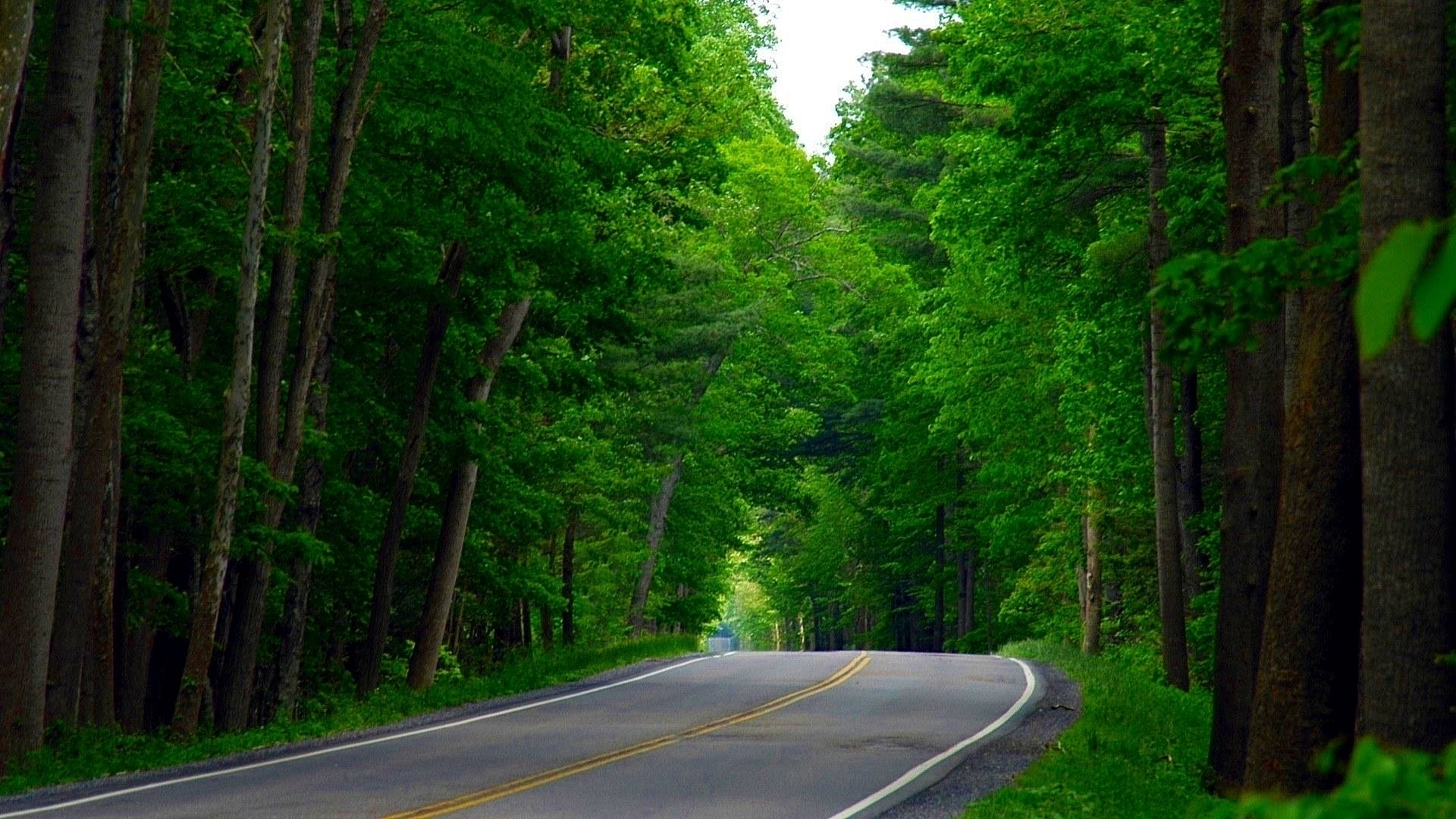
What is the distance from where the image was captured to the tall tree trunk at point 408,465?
24.5 m

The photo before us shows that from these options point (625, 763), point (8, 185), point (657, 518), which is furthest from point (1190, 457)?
point (657, 518)

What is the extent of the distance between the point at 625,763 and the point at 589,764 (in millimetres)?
352

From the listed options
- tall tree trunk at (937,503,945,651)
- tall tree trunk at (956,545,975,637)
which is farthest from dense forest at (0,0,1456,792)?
tall tree trunk at (937,503,945,651)

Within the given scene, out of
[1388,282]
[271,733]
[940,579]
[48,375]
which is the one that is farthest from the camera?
[940,579]

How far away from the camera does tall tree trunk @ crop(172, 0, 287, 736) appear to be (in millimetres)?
18484

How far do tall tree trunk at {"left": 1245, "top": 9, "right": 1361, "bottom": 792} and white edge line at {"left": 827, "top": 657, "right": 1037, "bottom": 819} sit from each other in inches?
123

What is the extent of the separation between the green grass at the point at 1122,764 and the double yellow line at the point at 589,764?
394cm

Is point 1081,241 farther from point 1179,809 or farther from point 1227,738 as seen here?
point 1179,809

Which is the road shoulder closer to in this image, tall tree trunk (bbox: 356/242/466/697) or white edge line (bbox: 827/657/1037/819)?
white edge line (bbox: 827/657/1037/819)

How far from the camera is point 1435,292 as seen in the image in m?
1.73

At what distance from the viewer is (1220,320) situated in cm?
806

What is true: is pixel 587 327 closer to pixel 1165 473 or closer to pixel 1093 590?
pixel 1165 473

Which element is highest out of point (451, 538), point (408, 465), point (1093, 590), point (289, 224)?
point (289, 224)

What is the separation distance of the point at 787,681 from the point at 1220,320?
19.5 m
